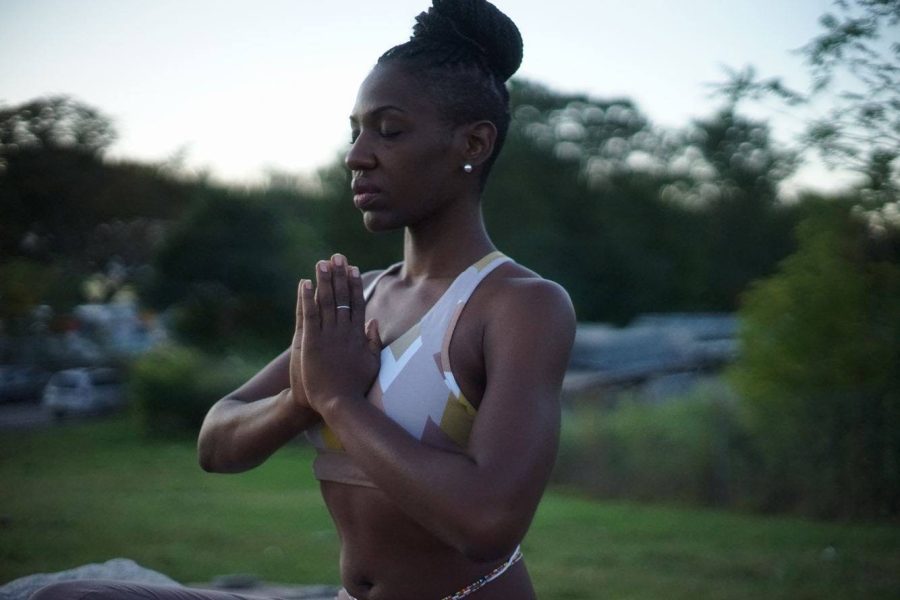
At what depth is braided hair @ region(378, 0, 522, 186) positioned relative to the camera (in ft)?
6.93

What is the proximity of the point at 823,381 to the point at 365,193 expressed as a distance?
11.5m

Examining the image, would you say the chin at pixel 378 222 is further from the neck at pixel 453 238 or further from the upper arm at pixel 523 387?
the upper arm at pixel 523 387

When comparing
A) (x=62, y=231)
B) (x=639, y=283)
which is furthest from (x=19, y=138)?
(x=639, y=283)

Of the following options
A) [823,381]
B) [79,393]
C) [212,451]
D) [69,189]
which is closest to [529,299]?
[212,451]

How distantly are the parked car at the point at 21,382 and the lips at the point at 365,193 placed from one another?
25142 mm

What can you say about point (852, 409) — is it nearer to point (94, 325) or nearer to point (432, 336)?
point (432, 336)

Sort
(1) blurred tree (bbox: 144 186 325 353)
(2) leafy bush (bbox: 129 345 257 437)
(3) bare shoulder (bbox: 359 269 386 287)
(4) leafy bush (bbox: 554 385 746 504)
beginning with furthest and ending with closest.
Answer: (1) blurred tree (bbox: 144 186 325 353), (2) leafy bush (bbox: 129 345 257 437), (4) leafy bush (bbox: 554 385 746 504), (3) bare shoulder (bbox: 359 269 386 287)

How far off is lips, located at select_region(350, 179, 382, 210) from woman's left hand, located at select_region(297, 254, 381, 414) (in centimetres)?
14

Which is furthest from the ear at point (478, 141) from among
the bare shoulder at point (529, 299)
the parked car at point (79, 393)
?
the parked car at point (79, 393)

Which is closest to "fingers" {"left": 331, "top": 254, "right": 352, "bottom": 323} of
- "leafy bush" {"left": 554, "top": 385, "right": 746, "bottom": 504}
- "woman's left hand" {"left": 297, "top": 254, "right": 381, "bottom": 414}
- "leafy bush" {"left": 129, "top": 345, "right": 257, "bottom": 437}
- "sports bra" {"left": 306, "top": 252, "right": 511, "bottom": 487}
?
"woman's left hand" {"left": 297, "top": 254, "right": 381, "bottom": 414}

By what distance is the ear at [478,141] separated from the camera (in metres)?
2.13

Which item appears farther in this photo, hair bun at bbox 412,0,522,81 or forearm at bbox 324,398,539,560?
hair bun at bbox 412,0,522,81

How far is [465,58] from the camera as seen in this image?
84.8 inches

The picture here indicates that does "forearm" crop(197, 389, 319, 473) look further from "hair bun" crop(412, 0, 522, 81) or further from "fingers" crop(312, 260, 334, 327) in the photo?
"hair bun" crop(412, 0, 522, 81)
